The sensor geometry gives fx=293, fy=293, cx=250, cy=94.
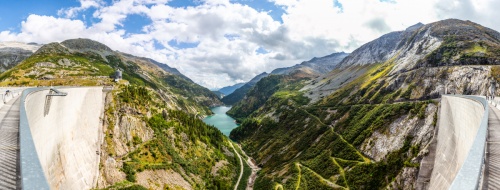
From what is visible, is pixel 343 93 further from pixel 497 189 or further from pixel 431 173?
pixel 497 189

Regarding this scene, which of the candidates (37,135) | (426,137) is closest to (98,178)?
(37,135)

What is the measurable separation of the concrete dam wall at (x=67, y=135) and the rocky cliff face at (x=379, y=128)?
203ft

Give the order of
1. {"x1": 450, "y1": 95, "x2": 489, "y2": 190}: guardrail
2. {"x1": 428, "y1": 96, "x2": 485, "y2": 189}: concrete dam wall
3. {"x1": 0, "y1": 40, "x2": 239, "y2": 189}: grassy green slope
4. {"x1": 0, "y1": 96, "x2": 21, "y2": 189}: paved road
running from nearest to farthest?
{"x1": 450, "y1": 95, "x2": 489, "y2": 190}: guardrail → {"x1": 0, "y1": 96, "x2": 21, "y2": 189}: paved road → {"x1": 428, "y1": 96, "x2": 485, "y2": 189}: concrete dam wall → {"x1": 0, "y1": 40, "x2": 239, "y2": 189}: grassy green slope

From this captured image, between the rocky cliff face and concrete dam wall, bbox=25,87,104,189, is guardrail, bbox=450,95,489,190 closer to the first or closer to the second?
concrete dam wall, bbox=25,87,104,189

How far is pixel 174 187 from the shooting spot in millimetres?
83812

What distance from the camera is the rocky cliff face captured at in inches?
3270

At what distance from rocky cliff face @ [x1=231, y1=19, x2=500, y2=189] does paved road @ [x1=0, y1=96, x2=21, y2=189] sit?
231ft

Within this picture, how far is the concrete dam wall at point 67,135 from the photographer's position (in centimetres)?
3775

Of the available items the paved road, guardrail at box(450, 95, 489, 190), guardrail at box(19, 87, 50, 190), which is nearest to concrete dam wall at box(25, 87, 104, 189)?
the paved road

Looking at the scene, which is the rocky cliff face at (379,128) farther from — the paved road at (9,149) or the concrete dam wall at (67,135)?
the paved road at (9,149)

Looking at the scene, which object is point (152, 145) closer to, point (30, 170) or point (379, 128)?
point (379, 128)

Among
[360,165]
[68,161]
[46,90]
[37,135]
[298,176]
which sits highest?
[46,90]

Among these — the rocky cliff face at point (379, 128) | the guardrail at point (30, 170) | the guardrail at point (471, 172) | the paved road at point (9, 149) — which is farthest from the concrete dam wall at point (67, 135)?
the rocky cliff face at point (379, 128)

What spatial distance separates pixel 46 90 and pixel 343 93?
16975 centimetres
